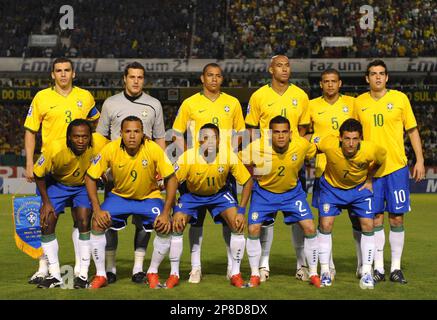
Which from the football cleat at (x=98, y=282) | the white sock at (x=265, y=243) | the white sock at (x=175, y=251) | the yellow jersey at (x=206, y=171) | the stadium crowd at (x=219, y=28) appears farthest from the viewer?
the stadium crowd at (x=219, y=28)

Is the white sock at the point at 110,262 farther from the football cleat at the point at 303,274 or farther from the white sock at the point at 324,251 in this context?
the white sock at the point at 324,251

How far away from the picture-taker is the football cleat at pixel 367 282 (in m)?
7.91

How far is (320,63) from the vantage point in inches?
1164

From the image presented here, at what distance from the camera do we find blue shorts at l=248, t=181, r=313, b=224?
8.34 m

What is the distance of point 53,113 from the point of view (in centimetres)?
838

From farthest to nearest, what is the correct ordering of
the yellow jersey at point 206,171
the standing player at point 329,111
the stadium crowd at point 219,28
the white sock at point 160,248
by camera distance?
the stadium crowd at point 219,28, the standing player at point 329,111, the yellow jersey at point 206,171, the white sock at point 160,248

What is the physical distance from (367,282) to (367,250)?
0.40 meters

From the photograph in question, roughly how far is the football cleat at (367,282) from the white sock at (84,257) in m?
2.77

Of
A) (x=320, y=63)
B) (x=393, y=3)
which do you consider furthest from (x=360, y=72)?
(x=393, y=3)

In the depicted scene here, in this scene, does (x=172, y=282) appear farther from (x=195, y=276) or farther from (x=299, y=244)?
(x=299, y=244)

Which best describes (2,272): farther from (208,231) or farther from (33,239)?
(208,231)

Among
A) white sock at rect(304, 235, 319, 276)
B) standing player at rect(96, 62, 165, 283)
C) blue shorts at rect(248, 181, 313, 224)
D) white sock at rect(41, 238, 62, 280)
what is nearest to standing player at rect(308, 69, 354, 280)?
blue shorts at rect(248, 181, 313, 224)

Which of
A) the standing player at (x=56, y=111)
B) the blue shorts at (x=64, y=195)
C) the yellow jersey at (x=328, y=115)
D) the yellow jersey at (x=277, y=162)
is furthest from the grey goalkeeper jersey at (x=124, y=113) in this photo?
the yellow jersey at (x=328, y=115)

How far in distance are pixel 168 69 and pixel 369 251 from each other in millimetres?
22530
